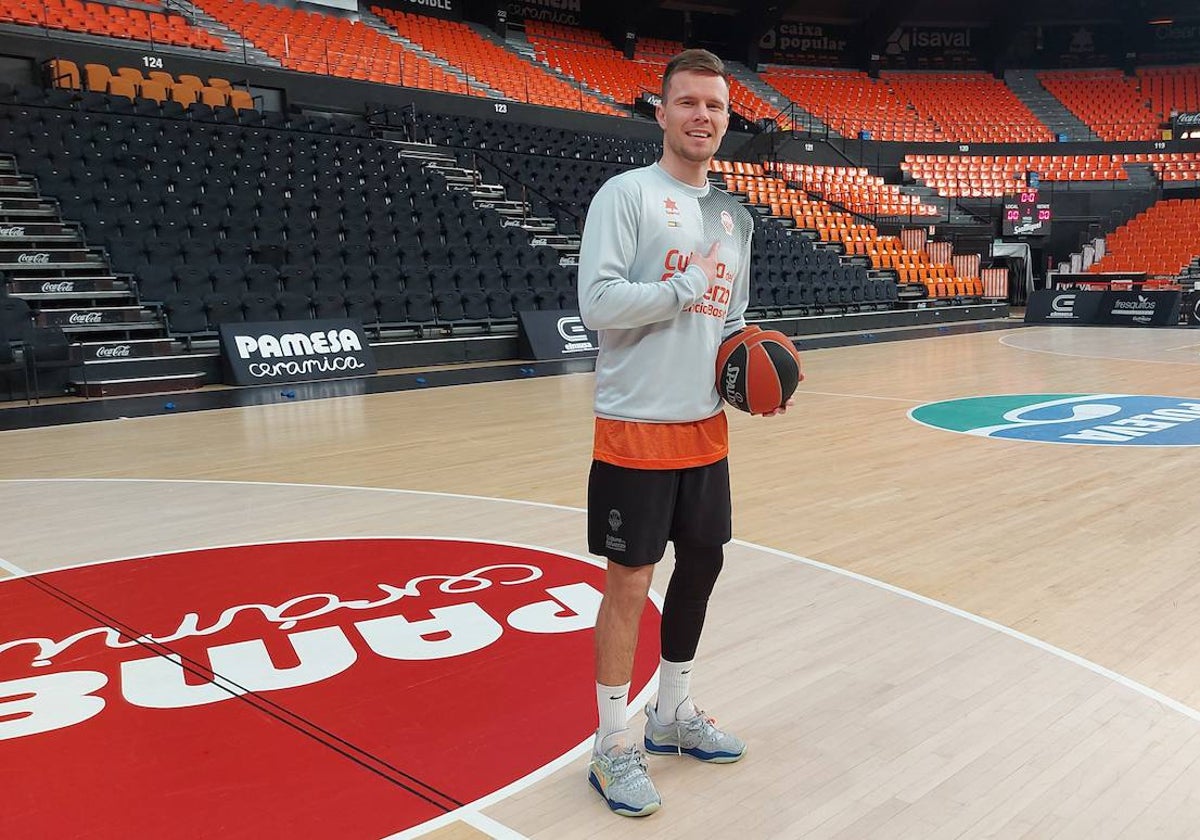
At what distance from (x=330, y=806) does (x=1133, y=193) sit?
2826 cm

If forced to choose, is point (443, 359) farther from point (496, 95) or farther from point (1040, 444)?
point (496, 95)

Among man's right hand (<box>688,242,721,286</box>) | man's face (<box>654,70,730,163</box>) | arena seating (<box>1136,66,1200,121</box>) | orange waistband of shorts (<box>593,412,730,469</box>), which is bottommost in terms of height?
orange waistband of shorts (<box>593,412,730,469</box>)

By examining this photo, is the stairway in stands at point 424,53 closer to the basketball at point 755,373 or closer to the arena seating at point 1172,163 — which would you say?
the arena seating at point 1172,163

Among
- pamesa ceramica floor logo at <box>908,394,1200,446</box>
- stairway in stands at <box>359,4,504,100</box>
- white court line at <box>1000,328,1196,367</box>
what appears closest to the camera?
pamesa ceramica floor logo at <box>908,394,1200,446</box>

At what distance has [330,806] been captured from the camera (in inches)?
80.7

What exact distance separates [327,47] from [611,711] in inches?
740

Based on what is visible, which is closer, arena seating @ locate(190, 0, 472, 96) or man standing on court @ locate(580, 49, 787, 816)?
man standing on court @ locate(580, 49, 787, 816)

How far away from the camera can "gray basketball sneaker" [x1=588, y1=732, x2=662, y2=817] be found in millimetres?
2045

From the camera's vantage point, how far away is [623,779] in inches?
81.4

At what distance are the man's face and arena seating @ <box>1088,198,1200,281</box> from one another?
23.7 meters

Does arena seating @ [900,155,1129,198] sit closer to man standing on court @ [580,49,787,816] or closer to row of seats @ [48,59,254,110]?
row of seats @ [48,59,254,110]

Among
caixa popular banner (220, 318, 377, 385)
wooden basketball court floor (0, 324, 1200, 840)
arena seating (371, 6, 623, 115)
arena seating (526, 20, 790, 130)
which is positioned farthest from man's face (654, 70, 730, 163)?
arena seating (526, 20, 790, 130)

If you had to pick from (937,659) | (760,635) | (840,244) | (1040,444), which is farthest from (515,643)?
(840,244)

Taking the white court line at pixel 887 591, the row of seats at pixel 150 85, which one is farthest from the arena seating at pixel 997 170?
the white court line at pixel 887 591
